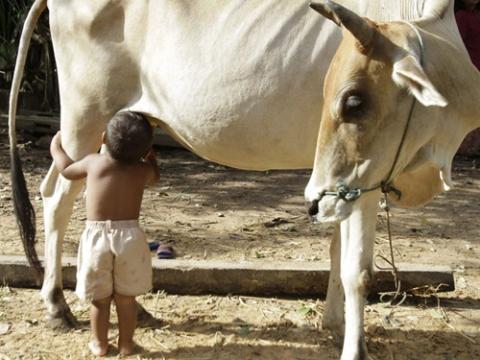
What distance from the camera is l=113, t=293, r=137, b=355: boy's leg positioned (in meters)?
3.07

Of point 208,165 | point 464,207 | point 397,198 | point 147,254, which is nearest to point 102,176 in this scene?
point 147,254

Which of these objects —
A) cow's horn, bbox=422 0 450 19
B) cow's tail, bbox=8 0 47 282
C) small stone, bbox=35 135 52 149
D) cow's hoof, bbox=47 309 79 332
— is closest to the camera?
cow's horn, bbox=422 0 450 19

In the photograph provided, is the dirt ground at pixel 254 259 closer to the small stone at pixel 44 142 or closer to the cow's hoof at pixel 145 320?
the cow's hoof at pixel 145 320

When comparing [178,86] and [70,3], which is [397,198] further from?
[70,3]

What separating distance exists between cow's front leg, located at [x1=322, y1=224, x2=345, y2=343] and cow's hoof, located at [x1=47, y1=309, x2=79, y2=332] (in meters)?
1.22

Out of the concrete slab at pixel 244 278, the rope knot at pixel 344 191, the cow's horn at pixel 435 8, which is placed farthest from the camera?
the concrete slab at pixel 244 278

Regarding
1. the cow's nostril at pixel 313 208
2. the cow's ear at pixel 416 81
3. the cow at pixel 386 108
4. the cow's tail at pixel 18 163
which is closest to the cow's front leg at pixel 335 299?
the cow at pixel 386 108

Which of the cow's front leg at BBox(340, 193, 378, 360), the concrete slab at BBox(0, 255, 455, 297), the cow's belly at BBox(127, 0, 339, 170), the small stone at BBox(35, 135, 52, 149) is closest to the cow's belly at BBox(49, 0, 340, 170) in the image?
the cow's belly at BBox(127, 0, 339, 170)

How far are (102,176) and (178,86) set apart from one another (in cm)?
53

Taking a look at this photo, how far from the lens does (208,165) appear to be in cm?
723

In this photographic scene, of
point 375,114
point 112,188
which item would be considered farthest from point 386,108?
point 112,188

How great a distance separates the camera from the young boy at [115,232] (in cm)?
299

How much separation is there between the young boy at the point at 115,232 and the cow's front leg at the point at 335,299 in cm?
91

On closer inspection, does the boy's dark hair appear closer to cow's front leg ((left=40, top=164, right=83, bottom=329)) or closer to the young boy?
the young boy
